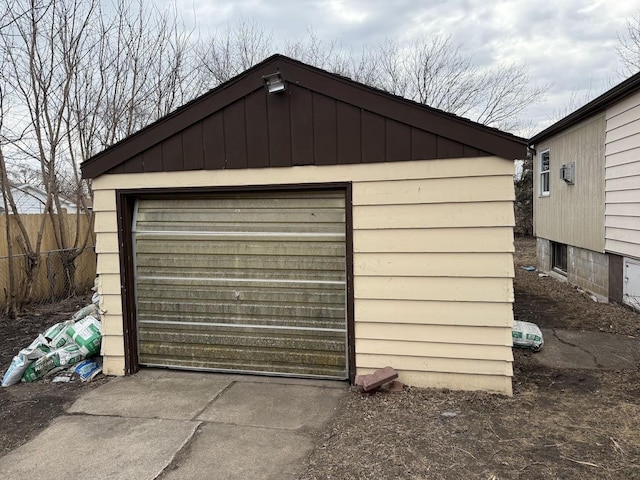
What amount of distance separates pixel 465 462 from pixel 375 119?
291 centimetres

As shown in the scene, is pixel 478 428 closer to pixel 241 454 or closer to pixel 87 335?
pixel 241 454

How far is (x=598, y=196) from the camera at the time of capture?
8.64 meters

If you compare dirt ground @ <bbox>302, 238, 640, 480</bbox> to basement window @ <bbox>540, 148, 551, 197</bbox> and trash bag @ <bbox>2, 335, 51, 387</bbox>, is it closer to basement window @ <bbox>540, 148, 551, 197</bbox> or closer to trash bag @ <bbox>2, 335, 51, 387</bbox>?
trash bag @ <bbox>2, 335, 51, 387</bbox>

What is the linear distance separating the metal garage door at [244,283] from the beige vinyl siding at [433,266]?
0.30m

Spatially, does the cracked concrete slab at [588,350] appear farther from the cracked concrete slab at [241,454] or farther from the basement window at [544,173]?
the basement window at [544,173]

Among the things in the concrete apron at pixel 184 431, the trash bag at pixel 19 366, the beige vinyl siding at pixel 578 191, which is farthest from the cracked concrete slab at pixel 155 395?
the beige vinyl siding at pixel 578 191

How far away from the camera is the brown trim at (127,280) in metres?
4.93

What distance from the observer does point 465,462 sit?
3082 mm

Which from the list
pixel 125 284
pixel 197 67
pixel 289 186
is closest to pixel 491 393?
pixel 289 186

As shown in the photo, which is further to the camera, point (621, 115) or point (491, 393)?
point (621, 115)

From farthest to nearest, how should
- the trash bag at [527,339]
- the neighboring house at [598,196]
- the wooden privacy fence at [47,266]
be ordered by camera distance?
1. the wooden privacy fence at [47,266]
2. the neighboring house at [598,196]
3. the trash bag at [527,339]

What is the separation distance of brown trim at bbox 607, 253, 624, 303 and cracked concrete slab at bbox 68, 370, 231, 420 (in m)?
6.66

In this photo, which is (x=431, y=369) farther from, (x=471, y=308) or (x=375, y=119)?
(x=375, y=119)

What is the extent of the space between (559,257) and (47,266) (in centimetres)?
1161
